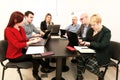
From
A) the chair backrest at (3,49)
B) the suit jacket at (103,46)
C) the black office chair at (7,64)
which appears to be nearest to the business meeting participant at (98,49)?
the suit jacket at (103,46)

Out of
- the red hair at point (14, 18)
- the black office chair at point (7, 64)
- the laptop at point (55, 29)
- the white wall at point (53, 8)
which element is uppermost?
the white wall at point (53, 8)

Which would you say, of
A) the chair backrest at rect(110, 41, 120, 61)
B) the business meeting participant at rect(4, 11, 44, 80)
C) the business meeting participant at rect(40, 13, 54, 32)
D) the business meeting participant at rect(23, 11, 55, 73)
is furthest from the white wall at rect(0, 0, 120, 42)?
the business meeting participant at rect(4, 11, 44, 80)

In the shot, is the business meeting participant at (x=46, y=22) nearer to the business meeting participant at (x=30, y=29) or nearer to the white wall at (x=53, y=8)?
the white wall at (x=53, y=8)

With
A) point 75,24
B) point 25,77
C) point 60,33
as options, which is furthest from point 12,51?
point 75,24

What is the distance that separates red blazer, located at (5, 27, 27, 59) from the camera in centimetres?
214

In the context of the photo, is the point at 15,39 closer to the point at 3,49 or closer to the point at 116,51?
the point at 3,49

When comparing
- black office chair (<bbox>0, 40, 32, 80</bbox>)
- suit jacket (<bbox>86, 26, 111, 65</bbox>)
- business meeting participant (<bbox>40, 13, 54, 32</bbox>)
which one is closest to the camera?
black office chair (<bbox>0, 40, 32, 80</bbox>)

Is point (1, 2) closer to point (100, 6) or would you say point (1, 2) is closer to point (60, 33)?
point (60, 33)

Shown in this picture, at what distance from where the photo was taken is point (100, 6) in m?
3.75

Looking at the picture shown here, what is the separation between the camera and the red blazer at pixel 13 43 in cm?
214

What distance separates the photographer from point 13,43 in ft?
6.99

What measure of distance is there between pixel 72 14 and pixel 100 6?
2.86 feet

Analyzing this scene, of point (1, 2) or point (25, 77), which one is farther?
point (1, 2)

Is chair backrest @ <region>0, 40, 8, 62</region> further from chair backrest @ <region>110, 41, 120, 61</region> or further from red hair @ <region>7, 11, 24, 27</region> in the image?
chair backrest @ <region>110, 41, 120, 61</region>
